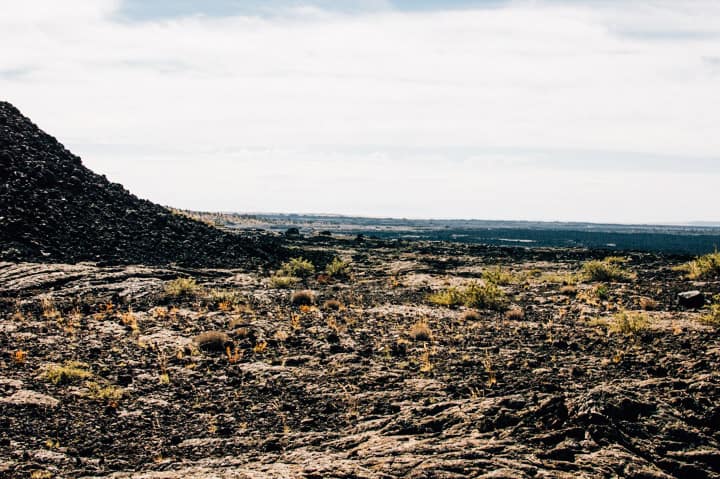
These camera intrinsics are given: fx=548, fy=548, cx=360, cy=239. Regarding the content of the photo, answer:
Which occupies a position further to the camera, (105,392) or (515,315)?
(515,315)

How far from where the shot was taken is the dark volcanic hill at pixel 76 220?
84.5 ft

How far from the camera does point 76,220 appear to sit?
93.9ft

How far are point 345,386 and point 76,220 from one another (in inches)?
918

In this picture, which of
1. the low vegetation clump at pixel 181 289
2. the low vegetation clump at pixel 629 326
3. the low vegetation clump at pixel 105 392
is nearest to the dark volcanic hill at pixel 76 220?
the low vegetation clump at pixel 181 289

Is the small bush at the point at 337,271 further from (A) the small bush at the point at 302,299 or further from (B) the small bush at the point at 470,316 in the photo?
(B) the small bush at the point at 470,316

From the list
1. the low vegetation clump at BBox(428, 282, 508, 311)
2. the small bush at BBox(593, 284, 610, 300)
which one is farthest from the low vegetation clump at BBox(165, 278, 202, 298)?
the small bush at BBox(593, 284, 610, 300)

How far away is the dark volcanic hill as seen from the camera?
25766 millimetres

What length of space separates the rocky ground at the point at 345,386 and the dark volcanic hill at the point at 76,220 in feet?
16.0

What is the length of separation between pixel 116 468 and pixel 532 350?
30.4 ft

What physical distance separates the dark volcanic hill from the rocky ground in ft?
16.0

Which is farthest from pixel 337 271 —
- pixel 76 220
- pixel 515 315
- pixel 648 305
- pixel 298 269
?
pixel 648 305

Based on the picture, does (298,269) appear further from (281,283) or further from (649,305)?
(649,305)

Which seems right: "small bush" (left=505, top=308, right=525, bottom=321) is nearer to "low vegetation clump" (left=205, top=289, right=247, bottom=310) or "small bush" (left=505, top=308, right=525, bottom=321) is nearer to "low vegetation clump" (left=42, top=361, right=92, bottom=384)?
"low vegetation clump" (left=205, top=289, right=247, bottom=310)

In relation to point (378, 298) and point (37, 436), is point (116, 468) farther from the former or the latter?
point (378, 298)
